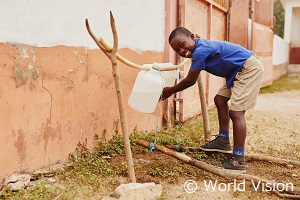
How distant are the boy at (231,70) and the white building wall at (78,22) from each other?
761mm

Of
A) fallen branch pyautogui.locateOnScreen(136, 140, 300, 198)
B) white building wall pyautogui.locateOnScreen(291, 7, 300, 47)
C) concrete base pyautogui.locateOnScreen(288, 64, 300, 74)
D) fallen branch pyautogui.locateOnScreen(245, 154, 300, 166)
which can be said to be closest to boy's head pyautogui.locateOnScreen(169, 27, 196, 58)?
fallen branch pyautogui.locateOnScreen(136, 140, 300, 198)

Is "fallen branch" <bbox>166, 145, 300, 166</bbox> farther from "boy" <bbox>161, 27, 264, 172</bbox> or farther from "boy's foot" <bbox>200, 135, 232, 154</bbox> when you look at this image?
"boy" <bbox>161, 27, 264, 172</bbox>

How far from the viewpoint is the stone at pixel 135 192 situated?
243 centimetres

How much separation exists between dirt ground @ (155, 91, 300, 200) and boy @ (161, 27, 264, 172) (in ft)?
1.13

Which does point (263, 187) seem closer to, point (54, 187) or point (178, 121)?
point (54, 187)

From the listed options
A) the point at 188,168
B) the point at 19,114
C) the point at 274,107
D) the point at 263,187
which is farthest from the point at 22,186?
the point at 274,107

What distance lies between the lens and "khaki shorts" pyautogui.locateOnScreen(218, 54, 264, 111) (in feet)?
Answer: 11.0

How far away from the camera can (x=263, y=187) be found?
287 cm

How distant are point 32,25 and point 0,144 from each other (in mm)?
880

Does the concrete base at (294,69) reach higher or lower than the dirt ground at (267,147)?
higher

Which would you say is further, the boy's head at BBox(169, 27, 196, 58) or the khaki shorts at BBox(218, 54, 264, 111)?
the khaki shorts at BBox(218, 54, 264, 111)

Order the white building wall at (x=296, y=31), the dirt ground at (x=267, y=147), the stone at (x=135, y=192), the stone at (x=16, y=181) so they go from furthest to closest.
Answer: the white building wall at (x=296, y=31) < the dirt ground at (x=267, y=147) < the stone at (x=16, y=181) < the stone at (x=135, y=192)

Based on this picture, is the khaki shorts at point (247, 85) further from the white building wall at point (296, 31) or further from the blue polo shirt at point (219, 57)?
the white building wall at point (296, 31)

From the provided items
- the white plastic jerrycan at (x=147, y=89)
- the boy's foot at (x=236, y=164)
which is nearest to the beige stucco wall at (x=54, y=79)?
the white plastic jerrycan at (x=147, y=89)
